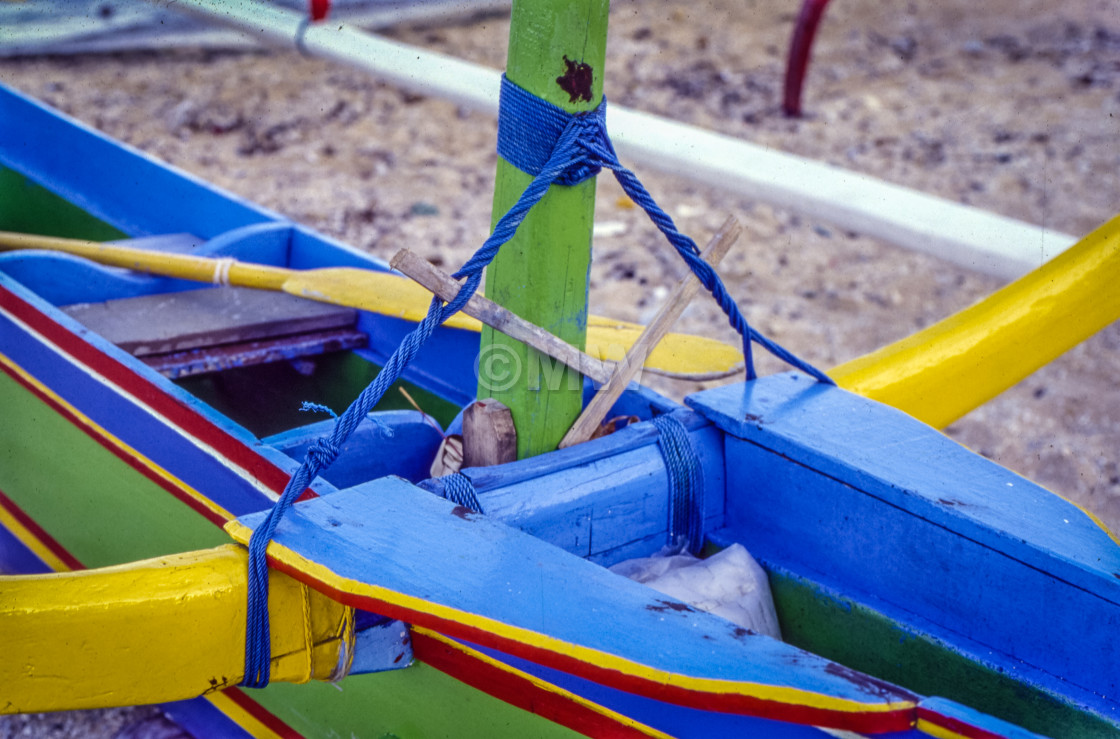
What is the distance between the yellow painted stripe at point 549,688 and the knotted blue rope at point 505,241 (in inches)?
8.7

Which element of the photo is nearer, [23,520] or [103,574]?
[103,574]

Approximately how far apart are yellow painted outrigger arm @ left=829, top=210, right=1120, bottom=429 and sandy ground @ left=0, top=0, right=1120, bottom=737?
114cm

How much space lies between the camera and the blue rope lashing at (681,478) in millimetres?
1641

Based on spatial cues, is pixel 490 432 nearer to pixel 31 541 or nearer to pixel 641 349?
pixel 641 349

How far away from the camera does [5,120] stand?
3439mm

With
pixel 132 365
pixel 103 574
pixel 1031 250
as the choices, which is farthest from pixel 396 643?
pixel 1031 250

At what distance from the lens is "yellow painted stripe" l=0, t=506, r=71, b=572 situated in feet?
7.54

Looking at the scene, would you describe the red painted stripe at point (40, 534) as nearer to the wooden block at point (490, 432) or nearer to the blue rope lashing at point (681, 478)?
the wooden block at point (490, 432)

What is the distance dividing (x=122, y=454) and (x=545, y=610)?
1.12 meters

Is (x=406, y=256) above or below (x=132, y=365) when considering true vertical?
above

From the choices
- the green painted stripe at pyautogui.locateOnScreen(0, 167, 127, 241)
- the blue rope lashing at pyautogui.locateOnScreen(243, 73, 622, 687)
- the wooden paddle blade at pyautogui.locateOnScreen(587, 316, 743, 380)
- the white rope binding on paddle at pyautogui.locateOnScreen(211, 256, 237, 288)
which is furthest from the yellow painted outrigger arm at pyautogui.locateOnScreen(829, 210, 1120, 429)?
the green painted stripe at pyautogui.locateOnScreen(0, 167, 127, 241)

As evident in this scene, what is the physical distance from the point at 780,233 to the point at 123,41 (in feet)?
15.5

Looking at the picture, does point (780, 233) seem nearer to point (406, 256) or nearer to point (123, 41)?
point (406, 256)

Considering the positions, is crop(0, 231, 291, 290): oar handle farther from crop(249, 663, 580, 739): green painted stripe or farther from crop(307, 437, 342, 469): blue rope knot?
crop(307, 437, 342, 469): blue rope knot
